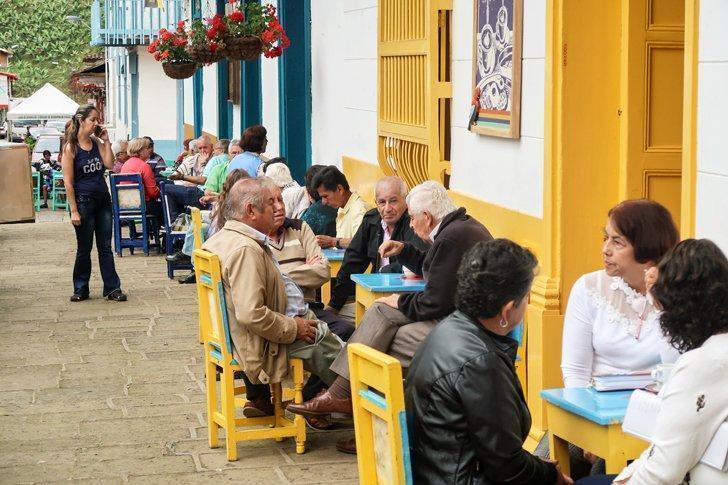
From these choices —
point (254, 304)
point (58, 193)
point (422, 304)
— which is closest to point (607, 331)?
point (422, 304)

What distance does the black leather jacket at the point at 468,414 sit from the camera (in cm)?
367

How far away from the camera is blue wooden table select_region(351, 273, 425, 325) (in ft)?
22.2

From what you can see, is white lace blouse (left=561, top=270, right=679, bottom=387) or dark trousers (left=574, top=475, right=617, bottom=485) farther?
white lace blouse (left=561, top=270, right=679, bottom=387)

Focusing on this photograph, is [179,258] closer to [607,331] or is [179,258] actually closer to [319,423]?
[319,423]

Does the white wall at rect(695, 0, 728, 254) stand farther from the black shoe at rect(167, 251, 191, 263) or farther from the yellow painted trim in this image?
the black shoe at rect(167, 251, 191, 263)

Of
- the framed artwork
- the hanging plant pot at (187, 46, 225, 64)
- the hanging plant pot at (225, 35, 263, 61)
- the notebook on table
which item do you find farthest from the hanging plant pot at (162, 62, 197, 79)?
the notebook on table

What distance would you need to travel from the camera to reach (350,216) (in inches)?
355

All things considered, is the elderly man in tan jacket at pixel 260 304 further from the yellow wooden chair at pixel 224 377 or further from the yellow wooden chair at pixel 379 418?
the yellow wooden chair at pixel 379 418

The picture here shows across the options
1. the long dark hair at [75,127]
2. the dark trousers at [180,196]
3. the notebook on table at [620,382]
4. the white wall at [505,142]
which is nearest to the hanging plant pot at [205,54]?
the dark trousers at [180,196]

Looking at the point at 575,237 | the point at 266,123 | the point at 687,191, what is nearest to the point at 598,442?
the point at 687,191

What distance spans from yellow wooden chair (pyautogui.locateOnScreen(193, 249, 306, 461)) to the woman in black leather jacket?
8.38 ft

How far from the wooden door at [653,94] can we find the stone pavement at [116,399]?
2043 mm

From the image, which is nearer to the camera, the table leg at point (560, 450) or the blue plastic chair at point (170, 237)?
the table leg at point (560, 450)

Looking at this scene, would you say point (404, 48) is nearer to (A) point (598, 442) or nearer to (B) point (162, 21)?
(A) point (598, 442)
